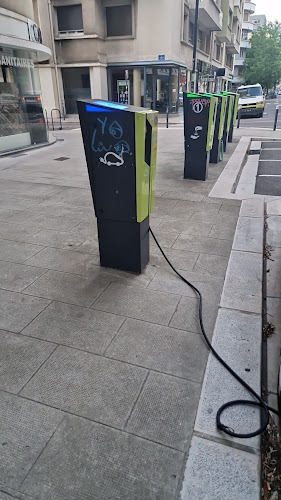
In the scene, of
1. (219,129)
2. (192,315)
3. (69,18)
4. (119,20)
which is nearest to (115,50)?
(119,20)

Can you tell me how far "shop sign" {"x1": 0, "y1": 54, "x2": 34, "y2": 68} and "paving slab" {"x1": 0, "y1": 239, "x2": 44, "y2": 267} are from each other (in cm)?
806

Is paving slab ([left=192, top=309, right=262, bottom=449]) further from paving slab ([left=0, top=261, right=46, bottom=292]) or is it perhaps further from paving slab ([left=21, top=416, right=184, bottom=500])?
A: paving slab ([left=0, top=261, right=46, bottom=292])

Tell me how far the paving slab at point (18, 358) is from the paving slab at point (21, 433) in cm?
12

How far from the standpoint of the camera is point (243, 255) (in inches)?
168

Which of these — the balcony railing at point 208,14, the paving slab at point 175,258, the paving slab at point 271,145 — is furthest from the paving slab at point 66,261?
the balcony railing at point 208,14

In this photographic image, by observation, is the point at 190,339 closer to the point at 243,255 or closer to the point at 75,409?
the point at 75,409

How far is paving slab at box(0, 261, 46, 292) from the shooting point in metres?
3.74

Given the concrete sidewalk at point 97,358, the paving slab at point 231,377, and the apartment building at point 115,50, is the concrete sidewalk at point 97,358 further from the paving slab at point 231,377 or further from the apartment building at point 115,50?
the apartment building at point 115,50

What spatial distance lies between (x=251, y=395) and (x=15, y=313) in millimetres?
2150

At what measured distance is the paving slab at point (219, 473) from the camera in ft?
6.08

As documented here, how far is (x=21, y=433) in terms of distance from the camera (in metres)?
2.17

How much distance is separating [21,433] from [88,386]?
52 cm

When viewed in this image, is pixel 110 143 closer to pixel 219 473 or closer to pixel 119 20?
pixel 219 473

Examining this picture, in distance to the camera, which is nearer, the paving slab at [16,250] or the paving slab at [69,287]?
the paving slab at [69,287]
